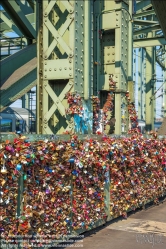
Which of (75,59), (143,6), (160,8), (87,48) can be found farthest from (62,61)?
(143,6)

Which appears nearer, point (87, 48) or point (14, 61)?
Answer: point (87, 48)

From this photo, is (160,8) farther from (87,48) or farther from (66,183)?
(66,183)

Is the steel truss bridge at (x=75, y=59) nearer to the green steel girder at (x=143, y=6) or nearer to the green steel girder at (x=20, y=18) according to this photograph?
the green steel girder at (x=20, y=18)

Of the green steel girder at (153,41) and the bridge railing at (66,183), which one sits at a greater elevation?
the green steel girder at (153,41)

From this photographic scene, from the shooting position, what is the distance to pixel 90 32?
22.1 ft

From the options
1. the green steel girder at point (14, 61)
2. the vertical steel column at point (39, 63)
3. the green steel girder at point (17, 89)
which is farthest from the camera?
the green steel girder at point (14, 61)

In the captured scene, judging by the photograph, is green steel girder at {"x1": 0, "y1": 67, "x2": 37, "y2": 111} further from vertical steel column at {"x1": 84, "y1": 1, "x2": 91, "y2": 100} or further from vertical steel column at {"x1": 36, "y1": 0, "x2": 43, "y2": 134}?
vertical steel column at {"x1": 84, "y1": 1, "x2": 91, "y2": 100}

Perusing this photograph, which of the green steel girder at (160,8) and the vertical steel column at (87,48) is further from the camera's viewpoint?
the vertical steel column at (87,48)

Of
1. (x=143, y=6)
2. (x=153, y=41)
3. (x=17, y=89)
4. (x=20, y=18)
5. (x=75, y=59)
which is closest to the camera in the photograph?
(x=75, y=59)

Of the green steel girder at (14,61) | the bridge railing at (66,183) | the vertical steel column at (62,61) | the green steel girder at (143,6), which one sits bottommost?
the bridge railing at (66,183)

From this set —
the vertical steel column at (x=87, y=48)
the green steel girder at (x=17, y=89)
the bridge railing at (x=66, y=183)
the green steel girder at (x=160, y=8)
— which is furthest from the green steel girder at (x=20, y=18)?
the green steel girder at (x=160, y=8)

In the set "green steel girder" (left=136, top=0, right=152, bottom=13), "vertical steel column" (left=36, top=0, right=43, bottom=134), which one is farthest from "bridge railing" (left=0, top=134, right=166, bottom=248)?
"green steel girder" (left=136, top=0, right=152, bottom=13)

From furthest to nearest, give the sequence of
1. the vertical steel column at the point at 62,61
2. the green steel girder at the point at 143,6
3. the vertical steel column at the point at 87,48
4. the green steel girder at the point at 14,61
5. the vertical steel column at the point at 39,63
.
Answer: the green steel girder at the point at 143,6, the green steel girder at the point at 14,61, the vertical steel column at the point at 39,63, the vertical steel column at the point at 87,48, the vertical steel column at the point at 62,61

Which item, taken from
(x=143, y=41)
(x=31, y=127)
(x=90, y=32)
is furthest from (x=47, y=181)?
(x=31, y=127)
